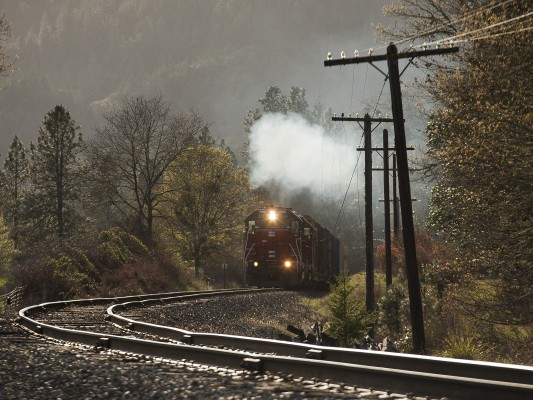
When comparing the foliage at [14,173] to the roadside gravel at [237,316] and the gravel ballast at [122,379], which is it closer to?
the roadside gravel at [237,316]

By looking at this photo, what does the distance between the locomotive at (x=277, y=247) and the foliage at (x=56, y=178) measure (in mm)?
29020

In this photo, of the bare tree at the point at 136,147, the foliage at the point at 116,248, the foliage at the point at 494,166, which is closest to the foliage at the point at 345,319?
the foliage at the point at 494,166

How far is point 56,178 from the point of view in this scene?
2451 inches

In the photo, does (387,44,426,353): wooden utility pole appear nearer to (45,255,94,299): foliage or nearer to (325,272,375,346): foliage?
(325,272,375,346): foliage

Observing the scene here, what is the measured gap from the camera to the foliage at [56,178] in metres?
61.6

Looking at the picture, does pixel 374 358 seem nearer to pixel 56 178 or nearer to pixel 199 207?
pixel 199 207

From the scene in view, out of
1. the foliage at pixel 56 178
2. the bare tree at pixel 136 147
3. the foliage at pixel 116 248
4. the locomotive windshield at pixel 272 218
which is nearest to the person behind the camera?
the foliage at pixel 116 248

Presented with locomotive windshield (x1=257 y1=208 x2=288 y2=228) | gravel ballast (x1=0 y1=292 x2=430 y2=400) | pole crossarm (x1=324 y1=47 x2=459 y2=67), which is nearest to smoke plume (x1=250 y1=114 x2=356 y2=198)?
locomotive windshield (x1=257 y1=208 x2=288 y2=228)

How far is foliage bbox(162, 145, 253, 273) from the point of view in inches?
1993

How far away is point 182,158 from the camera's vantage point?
50750 millimetres

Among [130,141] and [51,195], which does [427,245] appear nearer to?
[130,141]

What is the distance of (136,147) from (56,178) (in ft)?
59.3

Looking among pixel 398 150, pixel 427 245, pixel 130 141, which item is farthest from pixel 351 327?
pixel 130 141

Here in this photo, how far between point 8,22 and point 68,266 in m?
8.92
